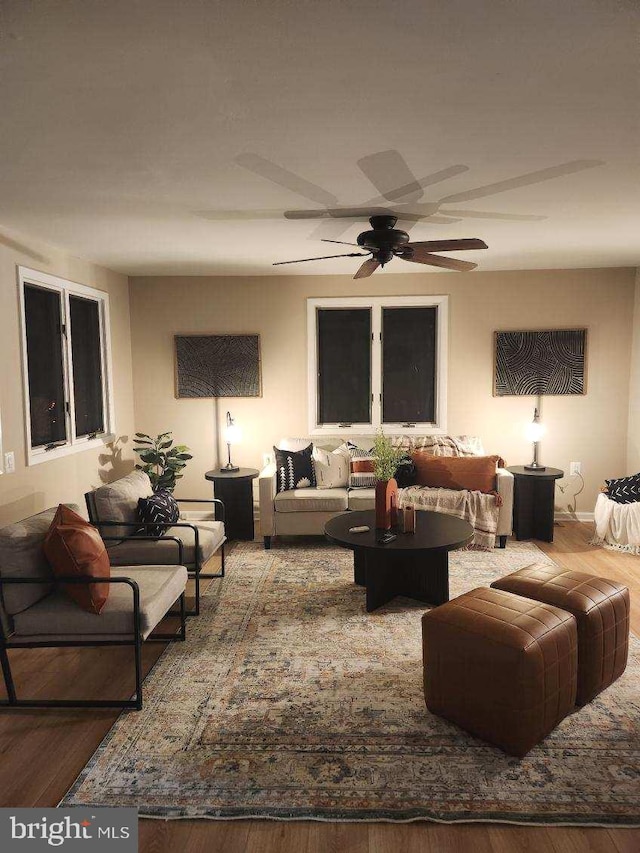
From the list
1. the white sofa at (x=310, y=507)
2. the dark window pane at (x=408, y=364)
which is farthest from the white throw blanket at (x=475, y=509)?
the dark window pane at (x=408, y=364)

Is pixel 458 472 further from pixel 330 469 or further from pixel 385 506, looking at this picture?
Result: pixel 385 506

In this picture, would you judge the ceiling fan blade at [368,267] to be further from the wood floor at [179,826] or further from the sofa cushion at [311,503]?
the wood floor at [179,826]

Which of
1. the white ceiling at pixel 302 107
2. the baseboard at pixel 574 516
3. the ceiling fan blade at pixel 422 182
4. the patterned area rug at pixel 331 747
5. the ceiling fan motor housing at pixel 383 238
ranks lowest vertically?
the patterned area rug at pixel 331 747

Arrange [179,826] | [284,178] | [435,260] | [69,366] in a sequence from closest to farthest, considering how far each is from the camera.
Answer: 1. [179,826]
2. [284,178]
3. [435,260]
4. [69,366]

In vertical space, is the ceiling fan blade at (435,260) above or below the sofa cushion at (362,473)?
above

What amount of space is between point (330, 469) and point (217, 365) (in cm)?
169

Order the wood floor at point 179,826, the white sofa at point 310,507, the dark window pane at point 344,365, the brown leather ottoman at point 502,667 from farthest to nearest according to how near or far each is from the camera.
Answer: the dark window pane at point 344,365, the white sofa at point 310,507, the brown leather ottoman at point 502,667, the wood floor at point 179,826

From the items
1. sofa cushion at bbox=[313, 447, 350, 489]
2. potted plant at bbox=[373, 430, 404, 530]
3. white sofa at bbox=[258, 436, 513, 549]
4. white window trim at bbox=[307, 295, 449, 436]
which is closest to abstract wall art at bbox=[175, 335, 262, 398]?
→ white window trim at bbox=[307, 295, 449, 436]

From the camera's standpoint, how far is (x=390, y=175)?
2967 millimetres

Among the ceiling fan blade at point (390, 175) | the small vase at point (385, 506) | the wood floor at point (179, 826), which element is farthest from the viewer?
the small vase at point (385, 506)

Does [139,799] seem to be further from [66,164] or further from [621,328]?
[621,328]

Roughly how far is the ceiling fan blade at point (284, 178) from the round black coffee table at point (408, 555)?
2078 millimetres

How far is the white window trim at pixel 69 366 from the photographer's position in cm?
415

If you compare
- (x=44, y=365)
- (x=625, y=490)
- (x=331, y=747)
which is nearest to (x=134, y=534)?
(x=44, y=365)
